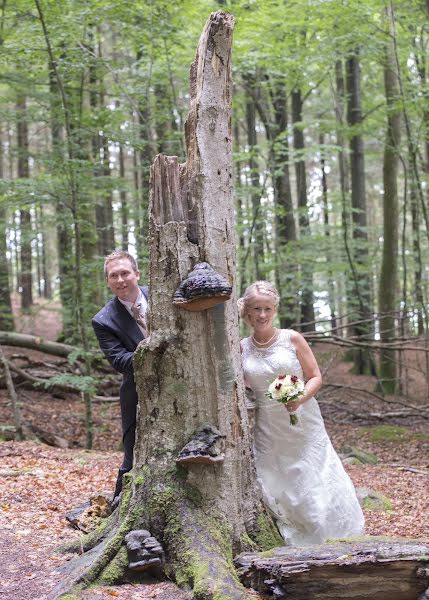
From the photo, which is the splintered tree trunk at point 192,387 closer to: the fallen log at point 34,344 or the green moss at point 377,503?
the green moss at point 377,503

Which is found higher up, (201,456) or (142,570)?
(201,456)

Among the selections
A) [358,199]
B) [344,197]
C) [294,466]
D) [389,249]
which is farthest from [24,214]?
[294,466]

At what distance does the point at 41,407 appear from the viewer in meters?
11.9

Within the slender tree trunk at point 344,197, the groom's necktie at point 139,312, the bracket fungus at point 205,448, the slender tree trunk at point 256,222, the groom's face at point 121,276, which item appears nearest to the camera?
the bracket fungus at point 205,448

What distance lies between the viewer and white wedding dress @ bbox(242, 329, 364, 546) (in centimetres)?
446

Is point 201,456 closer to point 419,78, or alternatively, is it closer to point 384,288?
point 384,288

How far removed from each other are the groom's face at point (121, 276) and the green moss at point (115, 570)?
184 centimetres

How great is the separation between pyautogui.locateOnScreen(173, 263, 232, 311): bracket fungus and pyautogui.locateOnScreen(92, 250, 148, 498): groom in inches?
35.9

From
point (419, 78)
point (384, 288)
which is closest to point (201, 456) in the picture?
point (384, 288)

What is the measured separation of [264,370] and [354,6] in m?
9.35

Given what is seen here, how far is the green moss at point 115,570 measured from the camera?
3633 millimetres

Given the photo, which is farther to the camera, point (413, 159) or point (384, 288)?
point (384, 288)

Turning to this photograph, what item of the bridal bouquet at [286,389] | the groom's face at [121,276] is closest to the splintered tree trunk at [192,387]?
the bridal bouquet at [286,389]

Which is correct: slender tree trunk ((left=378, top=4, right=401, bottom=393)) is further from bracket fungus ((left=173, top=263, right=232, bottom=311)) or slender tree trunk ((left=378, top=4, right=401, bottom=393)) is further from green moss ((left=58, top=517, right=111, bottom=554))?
bracket fungus ((left=173, top=263, right=232, bottom=311))
